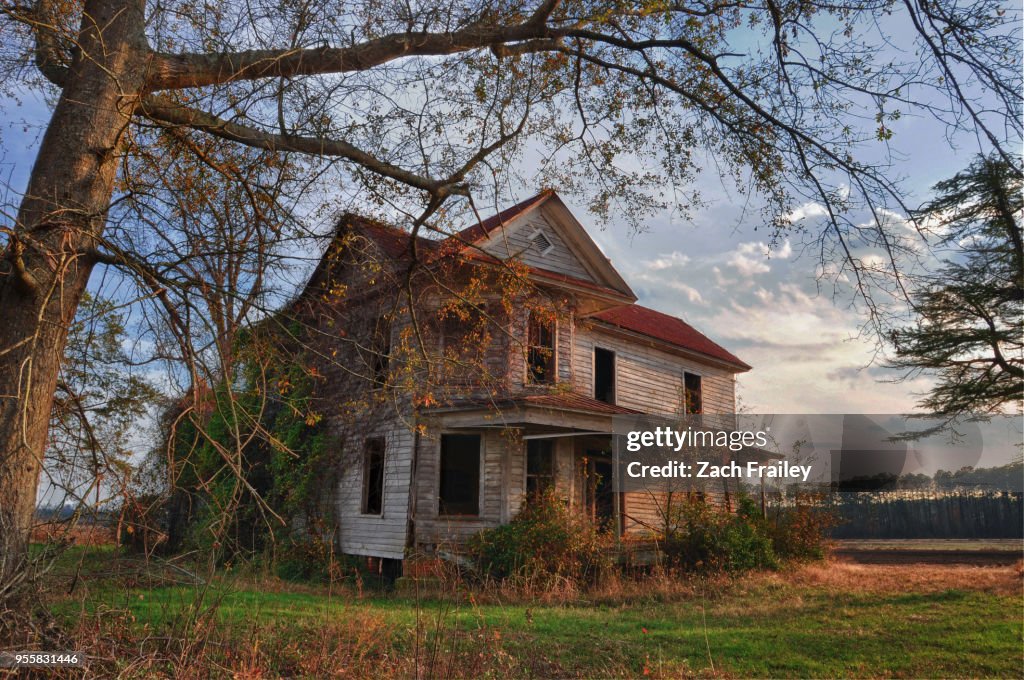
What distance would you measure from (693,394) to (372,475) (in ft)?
36.0

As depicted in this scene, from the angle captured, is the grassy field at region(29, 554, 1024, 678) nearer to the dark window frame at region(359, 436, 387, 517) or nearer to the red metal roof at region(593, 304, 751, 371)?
the dark window frame at region(359, 436, 387, 517)

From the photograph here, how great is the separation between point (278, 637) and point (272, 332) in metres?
3.11

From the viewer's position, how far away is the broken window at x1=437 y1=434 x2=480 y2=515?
681 inches

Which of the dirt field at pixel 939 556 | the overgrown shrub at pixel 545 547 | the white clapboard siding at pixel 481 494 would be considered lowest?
the dirt field at pixel 939 556

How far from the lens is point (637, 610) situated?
11359 mm

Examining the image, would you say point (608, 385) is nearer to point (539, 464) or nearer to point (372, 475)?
point (539, 464)

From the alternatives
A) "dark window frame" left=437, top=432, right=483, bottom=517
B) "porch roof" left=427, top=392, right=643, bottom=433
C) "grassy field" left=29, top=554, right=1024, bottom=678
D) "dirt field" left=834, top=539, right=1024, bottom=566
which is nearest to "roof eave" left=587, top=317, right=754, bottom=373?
"porch roof" left=427, top=392, right=643, bottom=433

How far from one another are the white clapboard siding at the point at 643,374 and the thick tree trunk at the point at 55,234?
44.0 ft

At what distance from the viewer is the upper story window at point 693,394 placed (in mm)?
23297

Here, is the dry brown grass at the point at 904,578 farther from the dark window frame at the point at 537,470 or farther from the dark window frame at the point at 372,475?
the dark window frame at the point at 372,475

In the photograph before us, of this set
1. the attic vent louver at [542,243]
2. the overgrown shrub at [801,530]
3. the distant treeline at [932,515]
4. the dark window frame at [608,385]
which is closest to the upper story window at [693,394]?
the dark window frame at [608,385]

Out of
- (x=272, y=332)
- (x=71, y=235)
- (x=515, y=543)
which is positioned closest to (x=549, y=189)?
(x=272, y=332)

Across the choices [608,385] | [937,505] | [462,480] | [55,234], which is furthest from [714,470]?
[937,505]

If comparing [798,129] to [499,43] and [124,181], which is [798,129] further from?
[124,181]
